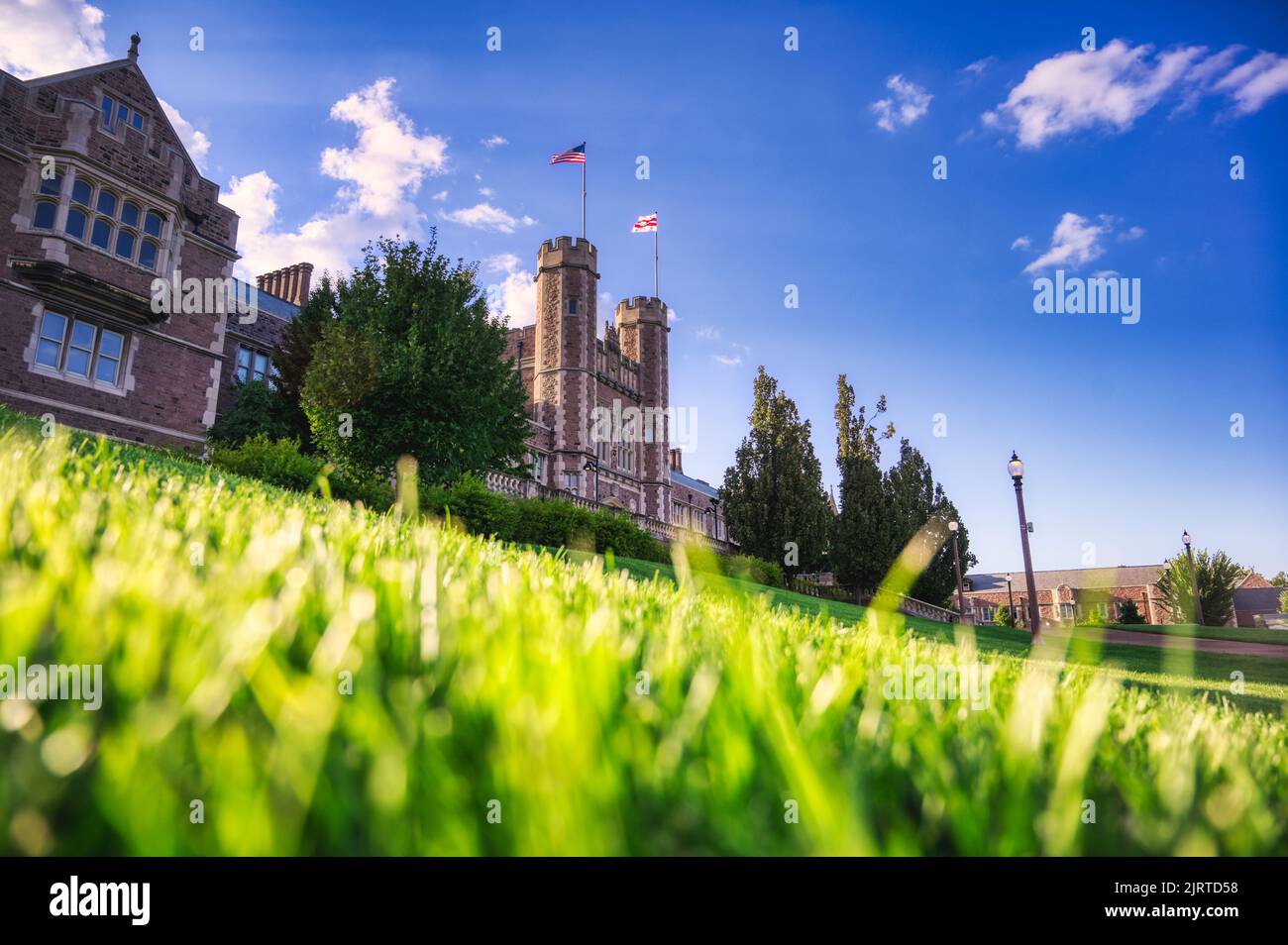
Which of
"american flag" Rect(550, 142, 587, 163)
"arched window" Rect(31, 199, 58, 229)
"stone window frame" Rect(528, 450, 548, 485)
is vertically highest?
"american flag" Rect(550, 142, 587, 163)

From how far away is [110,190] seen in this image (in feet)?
62.7

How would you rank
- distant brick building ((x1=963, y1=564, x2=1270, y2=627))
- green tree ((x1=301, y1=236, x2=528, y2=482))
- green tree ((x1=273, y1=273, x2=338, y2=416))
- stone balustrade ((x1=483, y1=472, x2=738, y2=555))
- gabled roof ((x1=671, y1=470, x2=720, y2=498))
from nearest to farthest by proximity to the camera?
green tree ((x1=301, y1=236, x2=528, y2=482)) → green tree ((x1=273, y1=273, x2=338, y2=416)) → stone balustrade ((x1=483, y1=472, x2=738, y2=555)) → gabled roof ((x1=671, y1=470, x2=720, y2=498)) → distant brick building ((x1=963, y1=564, x2=1270, y2=627))

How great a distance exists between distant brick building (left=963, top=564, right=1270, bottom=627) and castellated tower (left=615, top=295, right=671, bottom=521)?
49.6 meters

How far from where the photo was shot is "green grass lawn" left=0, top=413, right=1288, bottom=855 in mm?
771

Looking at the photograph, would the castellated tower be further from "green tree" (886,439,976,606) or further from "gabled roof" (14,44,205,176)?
"gabled roof" (14,44,205,176)

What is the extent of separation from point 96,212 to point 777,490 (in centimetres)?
2855

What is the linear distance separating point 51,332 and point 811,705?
23658 mm

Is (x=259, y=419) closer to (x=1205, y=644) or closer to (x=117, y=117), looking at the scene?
(x=117, y=117)

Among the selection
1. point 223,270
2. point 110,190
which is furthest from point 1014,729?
point 223,270

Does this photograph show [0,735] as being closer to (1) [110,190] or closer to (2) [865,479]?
(1) [110,190]

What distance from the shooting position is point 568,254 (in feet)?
139

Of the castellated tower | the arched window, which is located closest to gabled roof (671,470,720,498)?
the castellated tower

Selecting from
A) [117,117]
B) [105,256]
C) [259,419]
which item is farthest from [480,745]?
[117,117]

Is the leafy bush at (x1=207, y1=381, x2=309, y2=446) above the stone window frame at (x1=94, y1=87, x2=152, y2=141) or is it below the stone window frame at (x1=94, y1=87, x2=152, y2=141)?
below
